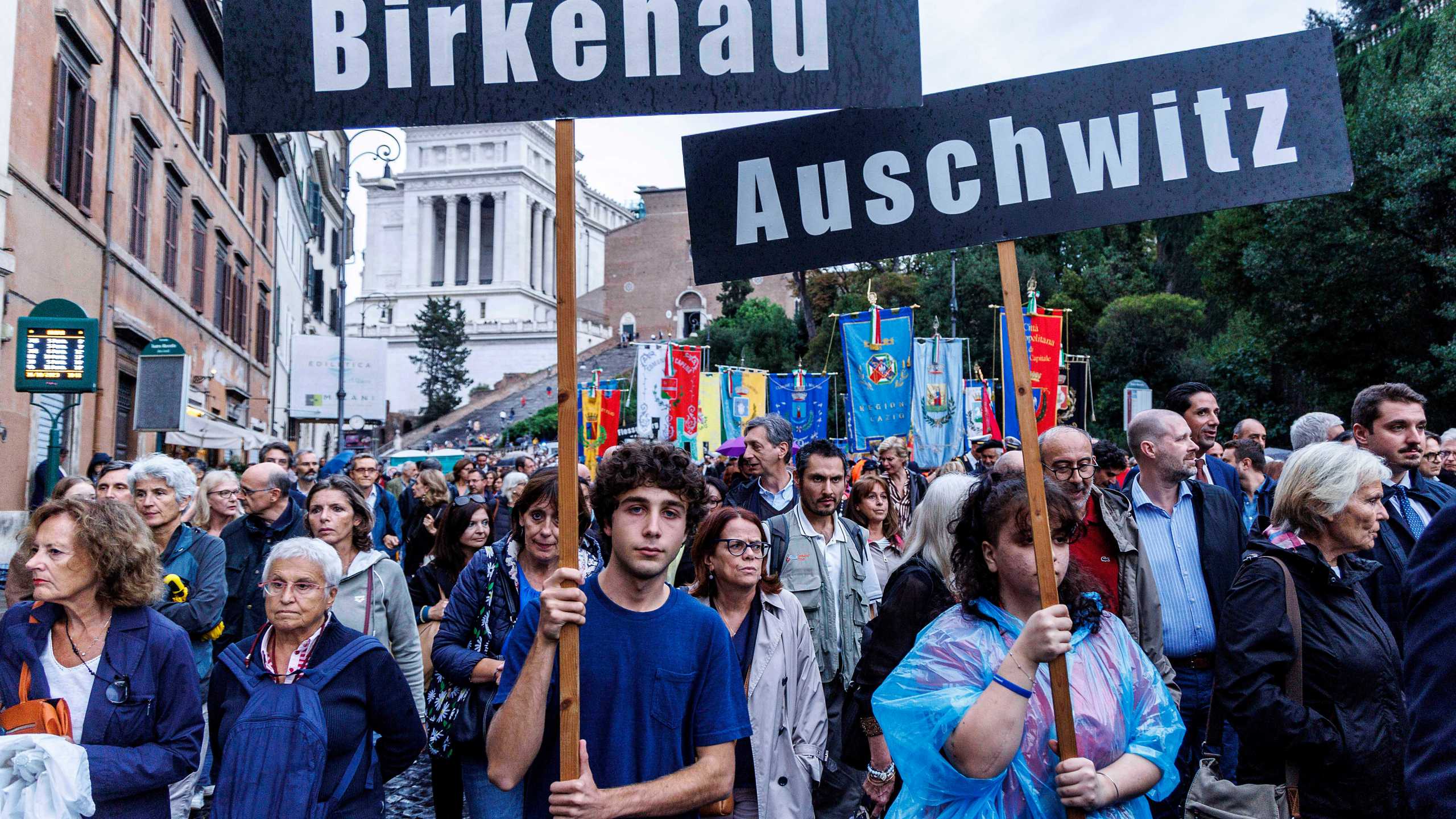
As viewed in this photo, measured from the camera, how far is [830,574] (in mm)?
4965

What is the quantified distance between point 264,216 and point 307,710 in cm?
2806

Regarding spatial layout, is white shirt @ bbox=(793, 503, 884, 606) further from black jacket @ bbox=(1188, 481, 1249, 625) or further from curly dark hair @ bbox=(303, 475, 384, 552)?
curly dark hair @ bbox=(303, 475, 384, 552)

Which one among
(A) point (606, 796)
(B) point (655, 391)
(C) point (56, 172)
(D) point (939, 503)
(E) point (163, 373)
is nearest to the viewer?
(A) point (606, 796)

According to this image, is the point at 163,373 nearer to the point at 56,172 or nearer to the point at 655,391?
the point at 56,172

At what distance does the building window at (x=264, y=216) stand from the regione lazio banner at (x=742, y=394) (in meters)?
13.7

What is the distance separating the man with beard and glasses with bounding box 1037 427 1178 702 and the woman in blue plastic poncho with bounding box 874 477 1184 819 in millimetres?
1119

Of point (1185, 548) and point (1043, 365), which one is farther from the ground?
point (1043, 365)

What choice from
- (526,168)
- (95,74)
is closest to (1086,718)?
(95,74)

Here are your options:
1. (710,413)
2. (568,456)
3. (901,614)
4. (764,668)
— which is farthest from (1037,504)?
(710,413)

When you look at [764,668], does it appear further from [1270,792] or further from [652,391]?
[652,391]

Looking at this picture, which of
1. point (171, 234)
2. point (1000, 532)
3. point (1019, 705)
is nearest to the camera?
point (1019, 705)

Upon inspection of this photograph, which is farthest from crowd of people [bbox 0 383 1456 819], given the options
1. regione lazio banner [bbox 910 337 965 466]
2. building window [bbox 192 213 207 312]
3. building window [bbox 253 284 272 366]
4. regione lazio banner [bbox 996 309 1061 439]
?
building window [bbox 253 284 272 366]

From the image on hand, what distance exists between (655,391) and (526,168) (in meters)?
72.5

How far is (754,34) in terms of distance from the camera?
2955mm
